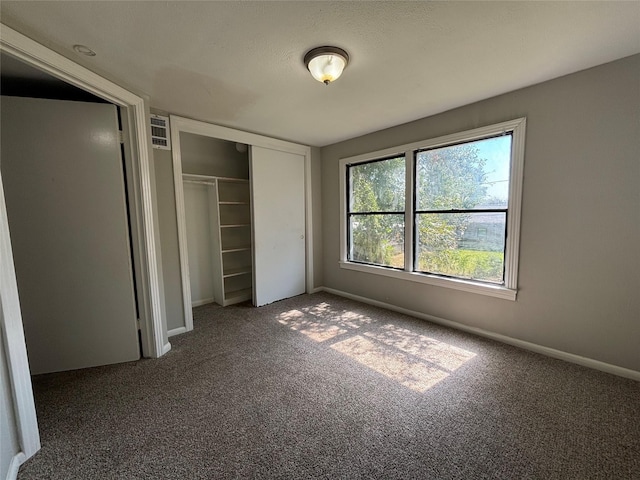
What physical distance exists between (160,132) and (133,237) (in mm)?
1178

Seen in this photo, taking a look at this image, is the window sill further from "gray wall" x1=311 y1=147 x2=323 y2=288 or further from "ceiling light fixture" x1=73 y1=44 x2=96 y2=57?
"ceiling light fixture" x1=73 y1=44 x2=96 y2=57

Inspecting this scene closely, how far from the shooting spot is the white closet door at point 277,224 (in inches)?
144

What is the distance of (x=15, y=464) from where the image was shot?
4.43ft

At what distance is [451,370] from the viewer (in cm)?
215

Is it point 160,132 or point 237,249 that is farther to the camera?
point 237,249

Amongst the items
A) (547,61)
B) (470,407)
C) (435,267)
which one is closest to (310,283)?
(435,267)

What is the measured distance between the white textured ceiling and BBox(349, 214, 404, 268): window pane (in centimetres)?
154

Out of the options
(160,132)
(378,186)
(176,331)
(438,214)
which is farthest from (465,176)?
(176,331)

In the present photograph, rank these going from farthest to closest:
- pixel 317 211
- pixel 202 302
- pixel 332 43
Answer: pixel 317 211
pixel 202 302
pixel 332 43

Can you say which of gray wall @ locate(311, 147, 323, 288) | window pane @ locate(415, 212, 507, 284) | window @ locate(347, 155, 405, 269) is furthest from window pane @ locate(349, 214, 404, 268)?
gray wall @ locate(311, 147, 323, 288)

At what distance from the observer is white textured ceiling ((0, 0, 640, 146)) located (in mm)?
1406

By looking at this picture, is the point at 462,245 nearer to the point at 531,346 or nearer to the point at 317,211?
the point at 531,346

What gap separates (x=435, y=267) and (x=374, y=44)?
2.40 m

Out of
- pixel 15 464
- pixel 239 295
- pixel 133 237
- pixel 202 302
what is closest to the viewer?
pixel 15 464
